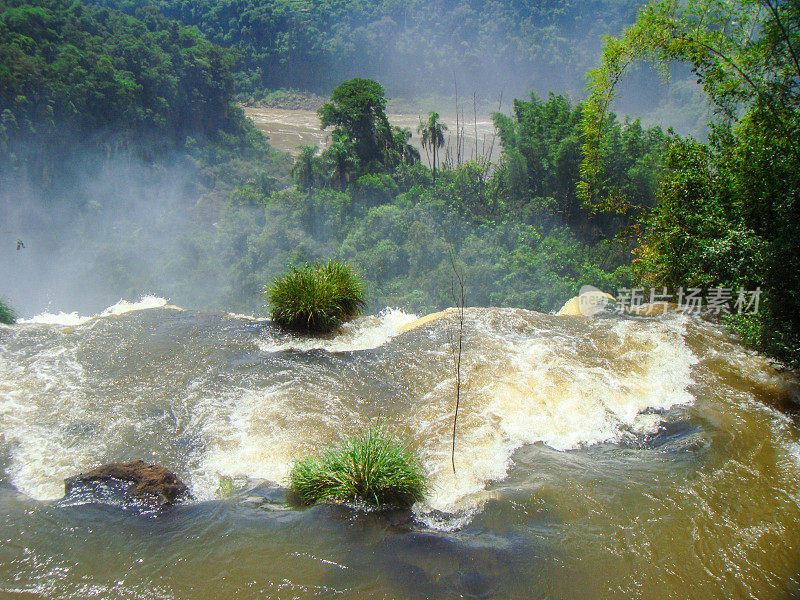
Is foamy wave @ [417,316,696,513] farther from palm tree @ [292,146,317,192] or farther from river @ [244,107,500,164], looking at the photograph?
river @ [244,107,500,164]

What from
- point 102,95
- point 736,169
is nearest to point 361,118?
point 102,95

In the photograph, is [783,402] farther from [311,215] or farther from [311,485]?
[311,215]

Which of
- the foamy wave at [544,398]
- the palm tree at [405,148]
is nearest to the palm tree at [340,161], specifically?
the palm tree at [405,148]

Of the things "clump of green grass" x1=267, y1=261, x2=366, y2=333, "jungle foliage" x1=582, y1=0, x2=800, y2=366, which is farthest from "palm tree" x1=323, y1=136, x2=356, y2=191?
"clump of green grass" x1=267, y1=261, x2=366, y2=333

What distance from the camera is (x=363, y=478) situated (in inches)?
191

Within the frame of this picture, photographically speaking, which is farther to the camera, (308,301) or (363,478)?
(308,301)

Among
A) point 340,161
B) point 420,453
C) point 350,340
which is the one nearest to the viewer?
point 420,453

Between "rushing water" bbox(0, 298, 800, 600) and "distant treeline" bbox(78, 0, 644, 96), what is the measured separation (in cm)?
7341

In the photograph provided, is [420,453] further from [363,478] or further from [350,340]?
[350,340]

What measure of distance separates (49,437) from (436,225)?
69.5 ft

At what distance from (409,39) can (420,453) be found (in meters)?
85.8

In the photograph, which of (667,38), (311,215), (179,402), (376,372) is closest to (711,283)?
(667,38)

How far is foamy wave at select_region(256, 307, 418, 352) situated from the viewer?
28.3 ft

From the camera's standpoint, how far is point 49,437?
6293 mm
